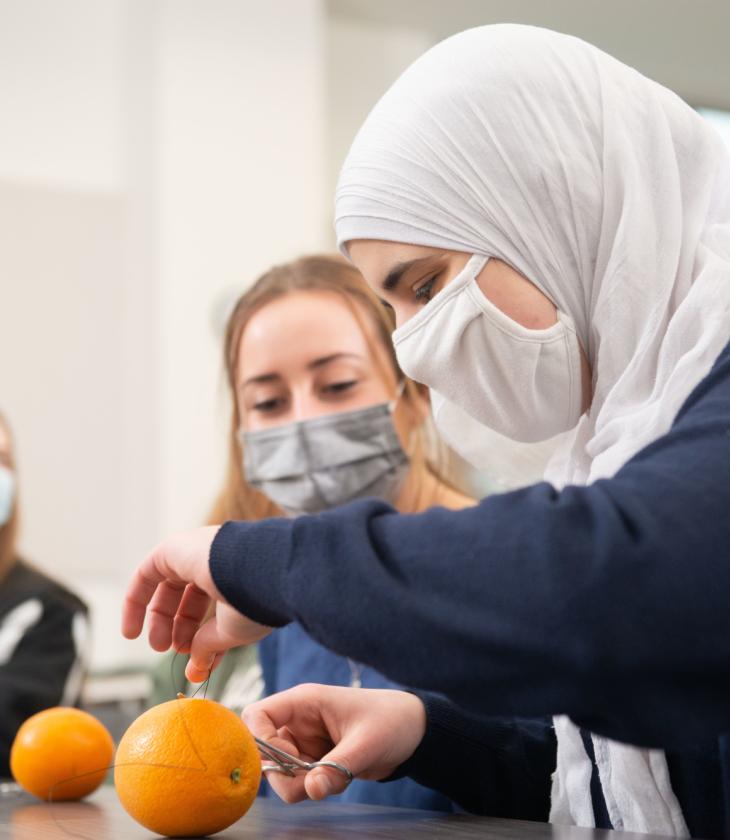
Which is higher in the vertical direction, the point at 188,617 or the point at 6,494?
the point at 188,617

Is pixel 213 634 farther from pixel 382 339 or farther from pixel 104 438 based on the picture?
pixel 104 438

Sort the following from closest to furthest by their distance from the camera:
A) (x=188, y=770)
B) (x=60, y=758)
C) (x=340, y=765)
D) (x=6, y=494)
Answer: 1. (x=188, y=770)
2. (x=340, y=765)
3. (x=60, y=758)
4. (x=6, y=494)

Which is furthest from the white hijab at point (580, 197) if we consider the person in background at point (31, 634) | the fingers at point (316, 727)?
the person in background at point (31, 634)

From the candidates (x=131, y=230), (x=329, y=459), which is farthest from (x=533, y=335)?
(x=131, y=230)

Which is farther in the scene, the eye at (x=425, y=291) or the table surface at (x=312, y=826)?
the eye at (x=425, y=291)

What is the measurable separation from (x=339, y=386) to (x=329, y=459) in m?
0.13

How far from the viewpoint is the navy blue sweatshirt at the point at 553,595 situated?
2.37ft

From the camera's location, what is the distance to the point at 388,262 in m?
1.10

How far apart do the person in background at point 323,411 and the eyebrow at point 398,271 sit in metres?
0.77

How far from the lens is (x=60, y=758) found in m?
1.29

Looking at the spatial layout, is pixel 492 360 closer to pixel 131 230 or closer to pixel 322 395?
pixel 322 395

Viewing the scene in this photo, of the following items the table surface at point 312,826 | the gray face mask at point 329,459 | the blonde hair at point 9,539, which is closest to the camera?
the table surface at point 312,826

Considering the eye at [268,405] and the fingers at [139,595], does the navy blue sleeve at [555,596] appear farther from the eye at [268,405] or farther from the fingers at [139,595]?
the eye at [268,405]

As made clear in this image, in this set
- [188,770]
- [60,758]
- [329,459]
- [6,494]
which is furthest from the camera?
[6,494]
